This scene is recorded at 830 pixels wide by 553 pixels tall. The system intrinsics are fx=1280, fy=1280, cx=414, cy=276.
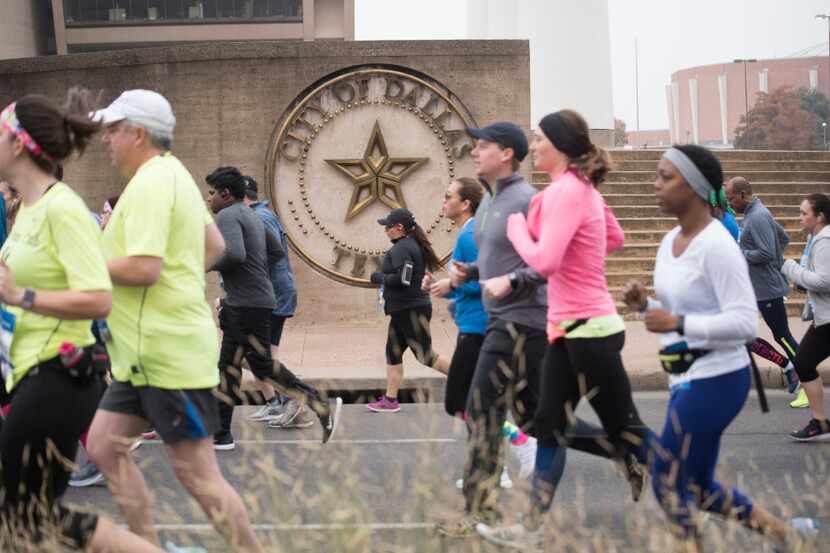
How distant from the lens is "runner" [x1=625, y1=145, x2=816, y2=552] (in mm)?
4395

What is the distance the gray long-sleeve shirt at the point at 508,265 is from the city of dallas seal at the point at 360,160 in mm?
9385

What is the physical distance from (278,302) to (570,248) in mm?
4653

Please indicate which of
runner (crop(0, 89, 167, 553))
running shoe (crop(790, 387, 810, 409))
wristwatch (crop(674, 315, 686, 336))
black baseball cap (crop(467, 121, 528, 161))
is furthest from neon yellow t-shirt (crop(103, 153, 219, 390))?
A: running shoe (crop(790, 387, 810, 409))

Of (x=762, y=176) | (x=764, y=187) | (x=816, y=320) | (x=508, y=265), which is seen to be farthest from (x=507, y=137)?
(x=762, y=176)

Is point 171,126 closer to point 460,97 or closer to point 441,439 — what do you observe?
point 441,439

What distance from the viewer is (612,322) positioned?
211 inches

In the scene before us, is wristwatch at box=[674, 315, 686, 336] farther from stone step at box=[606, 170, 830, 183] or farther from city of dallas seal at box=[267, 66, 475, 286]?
stone step at box=[606, 170, 830, 183]

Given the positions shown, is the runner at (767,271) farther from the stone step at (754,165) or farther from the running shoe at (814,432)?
the stone step at (754,165)

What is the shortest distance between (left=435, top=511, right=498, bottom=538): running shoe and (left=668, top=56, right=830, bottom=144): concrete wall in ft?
417

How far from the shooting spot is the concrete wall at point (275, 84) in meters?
15.3

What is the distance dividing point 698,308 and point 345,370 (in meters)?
7.34

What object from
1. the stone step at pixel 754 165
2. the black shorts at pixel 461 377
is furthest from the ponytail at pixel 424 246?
the stone step at pixel 754 165

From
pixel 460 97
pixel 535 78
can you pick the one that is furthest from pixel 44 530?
pixel 535 78

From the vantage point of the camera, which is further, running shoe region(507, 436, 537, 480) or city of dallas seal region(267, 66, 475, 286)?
city of dallas seal region(267, 66, 475, 286)
